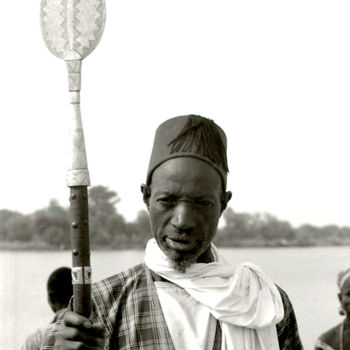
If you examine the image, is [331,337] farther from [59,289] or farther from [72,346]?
[72,346]

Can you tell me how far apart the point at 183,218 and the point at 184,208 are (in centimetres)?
5

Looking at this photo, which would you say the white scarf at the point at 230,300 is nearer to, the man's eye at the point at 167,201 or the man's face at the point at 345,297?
the man's eye at the point at 167,201

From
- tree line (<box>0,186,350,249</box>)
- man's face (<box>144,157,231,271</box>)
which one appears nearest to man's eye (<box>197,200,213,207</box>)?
man's face (<box>144,157,231,271</box>)

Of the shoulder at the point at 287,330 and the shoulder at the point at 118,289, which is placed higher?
the shoulder at the point at 118,289

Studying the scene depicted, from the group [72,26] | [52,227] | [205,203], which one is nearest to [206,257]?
[205,203]

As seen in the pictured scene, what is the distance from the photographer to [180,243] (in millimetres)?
3748

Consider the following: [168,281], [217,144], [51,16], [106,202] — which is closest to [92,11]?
[51,16]

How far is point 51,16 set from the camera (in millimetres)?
3533

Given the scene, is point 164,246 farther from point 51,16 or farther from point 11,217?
point 11,217

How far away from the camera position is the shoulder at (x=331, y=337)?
25.7 feet

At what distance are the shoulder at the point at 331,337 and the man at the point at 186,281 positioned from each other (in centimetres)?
396

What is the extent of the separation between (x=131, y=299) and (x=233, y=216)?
189 inches

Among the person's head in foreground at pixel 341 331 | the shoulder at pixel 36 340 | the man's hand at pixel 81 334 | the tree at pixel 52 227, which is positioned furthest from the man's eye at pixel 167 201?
the tree at pixel 52 227

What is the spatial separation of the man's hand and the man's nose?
0.49m
